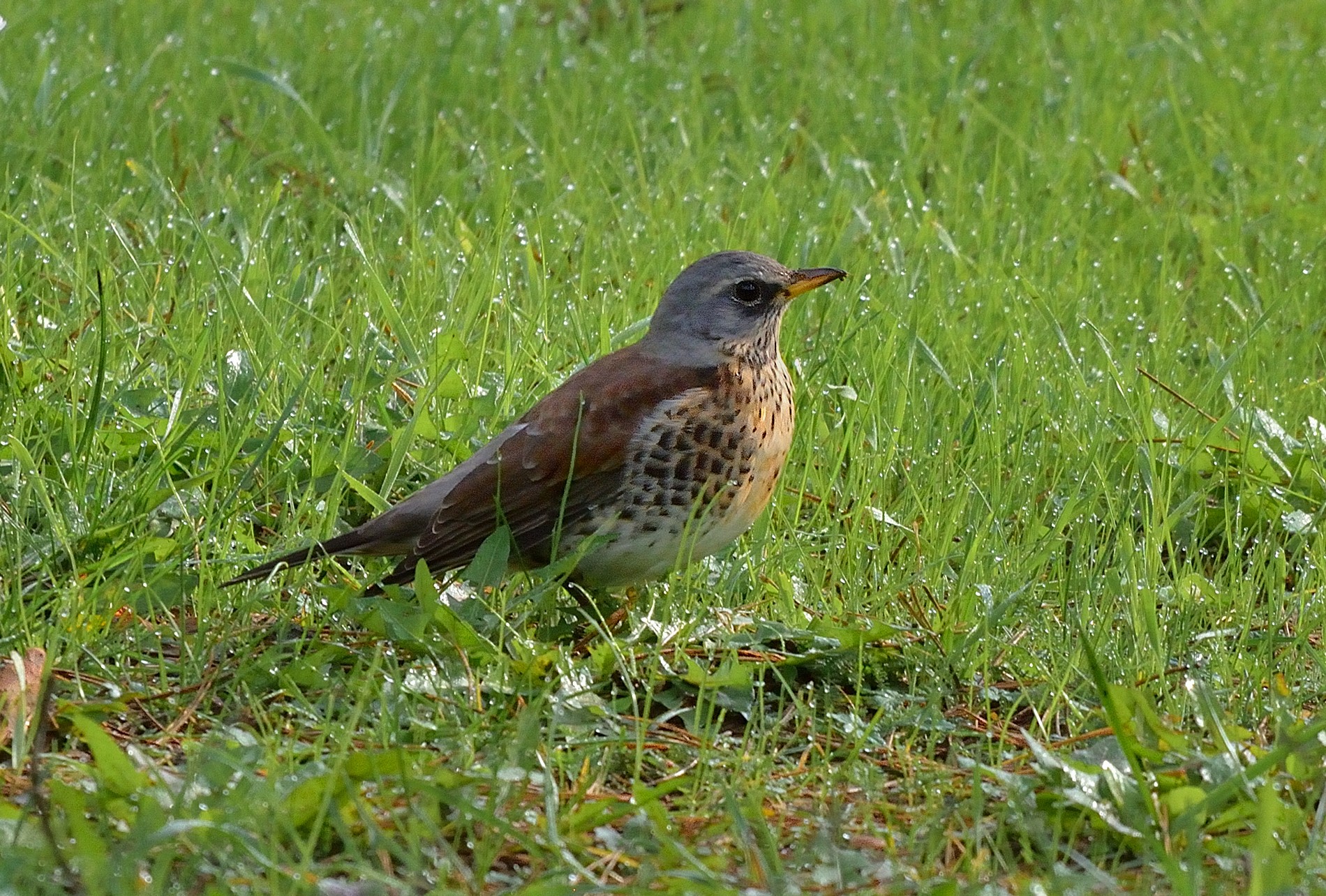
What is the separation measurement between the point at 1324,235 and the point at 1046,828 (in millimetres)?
4381

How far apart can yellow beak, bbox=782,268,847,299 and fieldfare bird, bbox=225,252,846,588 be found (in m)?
0.41

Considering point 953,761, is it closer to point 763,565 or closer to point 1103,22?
point 763,565

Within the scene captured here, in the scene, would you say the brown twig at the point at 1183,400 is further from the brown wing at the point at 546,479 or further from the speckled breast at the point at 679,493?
the brown wing at the point at 546,479

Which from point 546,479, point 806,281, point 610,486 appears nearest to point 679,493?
point 610,486

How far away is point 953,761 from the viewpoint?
372 cm

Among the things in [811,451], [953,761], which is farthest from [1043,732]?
[811,451]

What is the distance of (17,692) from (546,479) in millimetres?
1347

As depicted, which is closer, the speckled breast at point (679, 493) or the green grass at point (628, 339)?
the green grass at point (628, 339)

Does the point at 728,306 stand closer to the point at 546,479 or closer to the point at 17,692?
the point at 546,479

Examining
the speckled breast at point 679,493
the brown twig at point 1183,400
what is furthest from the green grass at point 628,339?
the speckled breast at point 679,493

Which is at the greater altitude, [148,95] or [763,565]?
[148,95]

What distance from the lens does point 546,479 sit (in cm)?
428

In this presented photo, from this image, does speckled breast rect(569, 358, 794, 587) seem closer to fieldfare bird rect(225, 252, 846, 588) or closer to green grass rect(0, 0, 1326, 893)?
fieldfare bird rect(225, 252, 846, 588)

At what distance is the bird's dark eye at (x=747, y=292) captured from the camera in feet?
15.4
